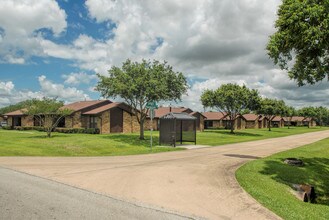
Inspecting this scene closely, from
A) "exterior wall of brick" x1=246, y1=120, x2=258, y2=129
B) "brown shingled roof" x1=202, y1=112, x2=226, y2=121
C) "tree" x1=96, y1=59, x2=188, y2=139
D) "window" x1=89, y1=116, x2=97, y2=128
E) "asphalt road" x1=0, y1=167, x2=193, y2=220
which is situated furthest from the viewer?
"exterior wall of brick" x1=246, y1=120, x2=258, y2=129

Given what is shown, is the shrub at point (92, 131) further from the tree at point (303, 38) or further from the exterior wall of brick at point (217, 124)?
the exterior wall of brick at point (217, 124)

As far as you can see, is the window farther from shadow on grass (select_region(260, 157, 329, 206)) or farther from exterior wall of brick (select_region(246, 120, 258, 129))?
exterior wall of brick (select_region(246, 120, 258, 129))

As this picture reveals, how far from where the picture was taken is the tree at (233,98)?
54469 millimetres

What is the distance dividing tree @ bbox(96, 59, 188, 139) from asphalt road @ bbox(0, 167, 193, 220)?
2158cm

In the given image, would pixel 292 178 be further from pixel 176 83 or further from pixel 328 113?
pixel 328 113

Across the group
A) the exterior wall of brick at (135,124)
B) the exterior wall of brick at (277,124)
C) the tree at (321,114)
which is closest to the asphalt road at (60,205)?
the exterior wall of brick at (135,124)

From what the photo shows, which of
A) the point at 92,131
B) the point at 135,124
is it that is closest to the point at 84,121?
the point at 92,131

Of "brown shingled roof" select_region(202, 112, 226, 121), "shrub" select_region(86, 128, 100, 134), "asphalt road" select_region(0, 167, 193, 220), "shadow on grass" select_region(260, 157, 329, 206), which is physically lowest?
"shadow on grass" select_region(260, 157, 329, 206)

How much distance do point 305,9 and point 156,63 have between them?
21.9 metres

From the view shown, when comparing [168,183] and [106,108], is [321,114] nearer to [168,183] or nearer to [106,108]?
[106,108]

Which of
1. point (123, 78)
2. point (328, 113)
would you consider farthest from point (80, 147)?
point (328, 113)

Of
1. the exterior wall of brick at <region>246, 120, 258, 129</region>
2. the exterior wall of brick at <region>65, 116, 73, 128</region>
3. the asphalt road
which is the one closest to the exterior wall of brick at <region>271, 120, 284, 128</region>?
the exterior wall of brick at <region>246, 120, 258, 129</region>

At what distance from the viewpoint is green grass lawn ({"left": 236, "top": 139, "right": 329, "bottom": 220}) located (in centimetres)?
826

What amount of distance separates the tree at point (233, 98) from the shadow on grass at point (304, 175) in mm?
37088
